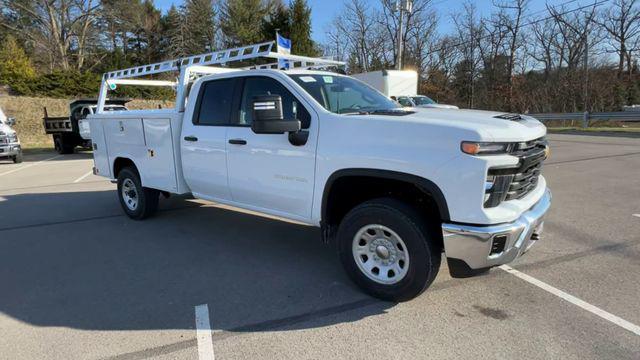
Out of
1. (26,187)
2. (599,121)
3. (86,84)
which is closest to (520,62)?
(599,121)

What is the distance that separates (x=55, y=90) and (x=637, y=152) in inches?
1367

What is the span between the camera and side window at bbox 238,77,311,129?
160 inches

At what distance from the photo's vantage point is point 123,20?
140 feet

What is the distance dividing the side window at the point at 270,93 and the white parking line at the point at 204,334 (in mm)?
1821

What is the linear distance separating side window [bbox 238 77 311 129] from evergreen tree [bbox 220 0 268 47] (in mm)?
46008


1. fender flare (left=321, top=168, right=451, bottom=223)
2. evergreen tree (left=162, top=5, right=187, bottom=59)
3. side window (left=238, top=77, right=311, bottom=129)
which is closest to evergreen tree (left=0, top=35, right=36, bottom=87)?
evergreen tree (left=162, top=5, right=187, bottom=59)

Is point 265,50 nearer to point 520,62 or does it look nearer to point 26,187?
point 26,187

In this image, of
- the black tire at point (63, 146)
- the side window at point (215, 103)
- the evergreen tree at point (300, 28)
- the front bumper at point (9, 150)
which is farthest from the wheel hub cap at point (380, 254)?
the evergreen tree at point (300, 28)

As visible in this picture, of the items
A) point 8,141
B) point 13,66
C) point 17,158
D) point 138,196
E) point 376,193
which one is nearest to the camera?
point 376,193

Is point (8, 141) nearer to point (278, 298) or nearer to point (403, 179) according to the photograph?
point (278, 298)

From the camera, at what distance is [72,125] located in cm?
1767

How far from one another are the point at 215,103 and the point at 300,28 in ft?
127


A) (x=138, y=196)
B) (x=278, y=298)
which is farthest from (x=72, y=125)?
(x=278, y=298)

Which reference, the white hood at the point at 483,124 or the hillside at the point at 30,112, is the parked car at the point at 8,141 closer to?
the hillside at the point at 30,112
